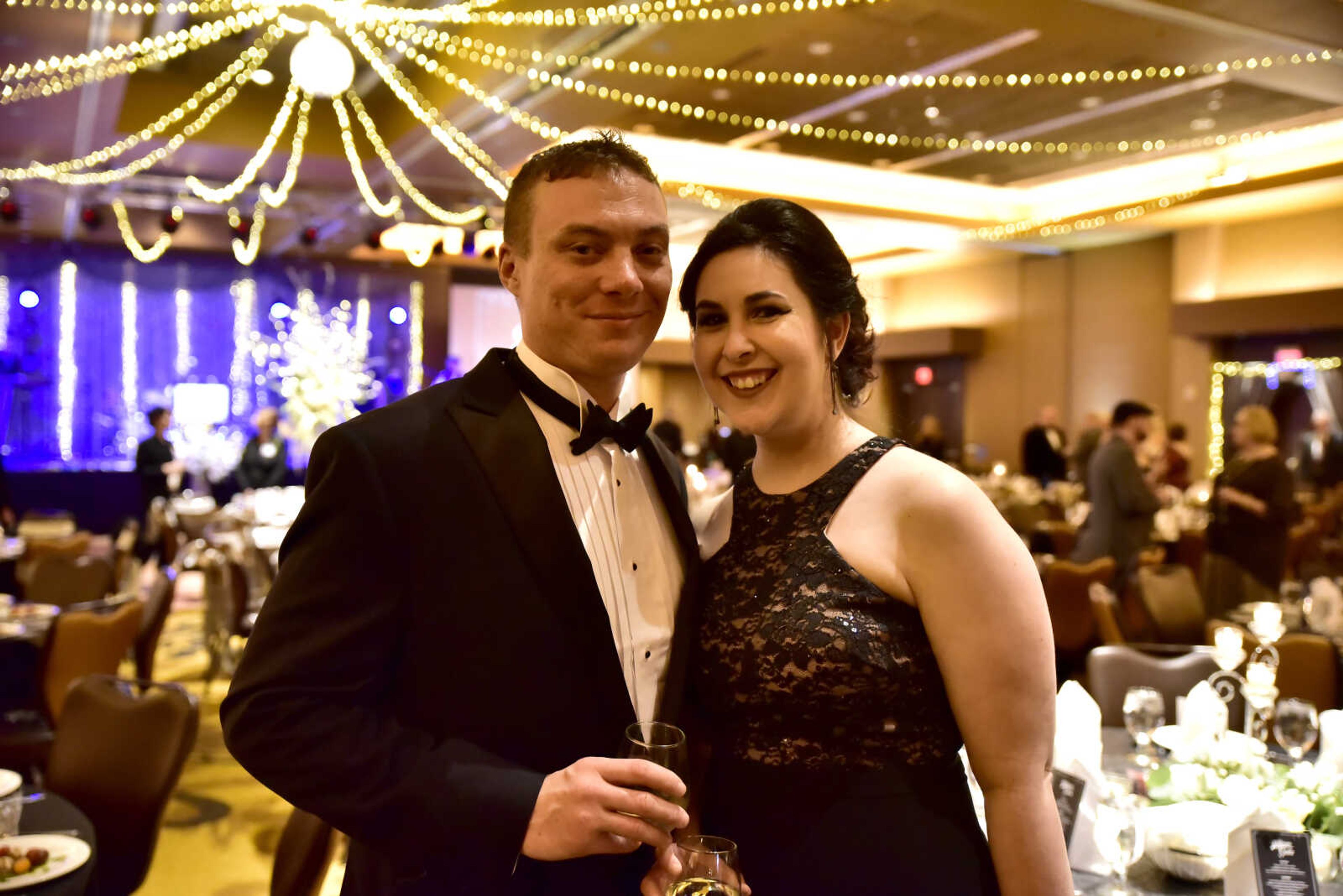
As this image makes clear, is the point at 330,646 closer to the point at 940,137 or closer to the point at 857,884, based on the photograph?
the point at 857,884

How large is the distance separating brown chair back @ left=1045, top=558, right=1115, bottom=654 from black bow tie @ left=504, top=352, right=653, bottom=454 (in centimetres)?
491

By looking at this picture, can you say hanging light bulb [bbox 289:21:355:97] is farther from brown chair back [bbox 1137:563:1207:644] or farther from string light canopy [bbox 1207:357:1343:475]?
string light canopy [bbox 1207:357:1343:475]

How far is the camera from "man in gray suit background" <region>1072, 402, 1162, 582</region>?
669cm

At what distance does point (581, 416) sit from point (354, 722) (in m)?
0.55

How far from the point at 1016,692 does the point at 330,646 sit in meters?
0.98

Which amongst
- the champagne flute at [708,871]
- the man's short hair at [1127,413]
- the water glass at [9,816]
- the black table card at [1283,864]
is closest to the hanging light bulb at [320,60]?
the water glass at [9,816]

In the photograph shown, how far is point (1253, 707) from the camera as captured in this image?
273 cm

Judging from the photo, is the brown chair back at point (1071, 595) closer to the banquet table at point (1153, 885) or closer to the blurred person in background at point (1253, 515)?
the blurred person in background at point (1253, 515)

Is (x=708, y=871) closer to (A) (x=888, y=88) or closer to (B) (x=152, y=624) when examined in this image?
(B) (x=152, y=624)

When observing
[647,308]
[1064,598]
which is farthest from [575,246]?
[1064,598]

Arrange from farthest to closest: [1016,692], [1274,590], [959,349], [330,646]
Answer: [959,349] → [1274,590] → [1016,692] → [330,646]

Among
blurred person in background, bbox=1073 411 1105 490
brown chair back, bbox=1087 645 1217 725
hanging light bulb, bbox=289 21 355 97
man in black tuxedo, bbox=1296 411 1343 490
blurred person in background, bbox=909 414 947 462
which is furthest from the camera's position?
blurred person in background, bbox=909 414 947 462

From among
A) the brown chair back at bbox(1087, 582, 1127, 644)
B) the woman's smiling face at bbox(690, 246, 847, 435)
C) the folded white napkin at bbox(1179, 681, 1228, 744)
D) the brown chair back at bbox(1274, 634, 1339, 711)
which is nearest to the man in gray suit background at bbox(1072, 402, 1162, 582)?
the brown chair back at bbox(1087, 582, 1127, 644)

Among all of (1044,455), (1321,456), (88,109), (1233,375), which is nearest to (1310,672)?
(1044,455)
